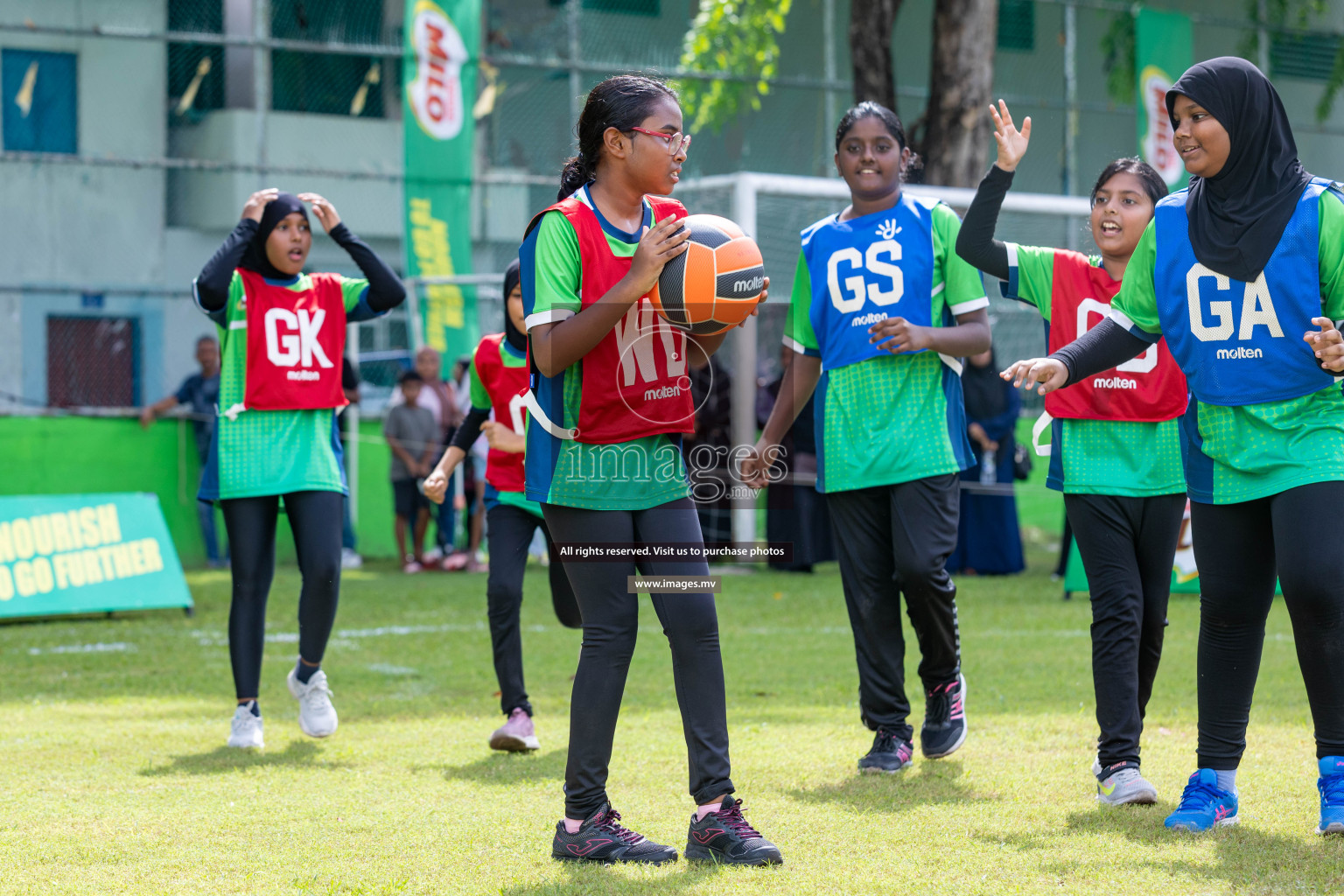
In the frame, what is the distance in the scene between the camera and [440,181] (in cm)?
1538

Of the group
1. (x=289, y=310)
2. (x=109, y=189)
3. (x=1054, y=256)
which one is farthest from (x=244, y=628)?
(x=109, y=189)

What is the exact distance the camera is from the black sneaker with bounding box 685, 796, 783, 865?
3.93 metres

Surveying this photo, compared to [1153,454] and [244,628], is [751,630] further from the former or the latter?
[1153,454]

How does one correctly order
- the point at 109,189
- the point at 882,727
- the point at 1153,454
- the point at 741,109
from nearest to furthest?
the point at 1153,454 < the point at 882,727 < the point at 109,189 < the point at 741,109

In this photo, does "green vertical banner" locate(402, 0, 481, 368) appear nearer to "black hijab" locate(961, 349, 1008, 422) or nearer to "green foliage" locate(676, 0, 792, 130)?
"green foliage" locate(676, 0, 792, 130)

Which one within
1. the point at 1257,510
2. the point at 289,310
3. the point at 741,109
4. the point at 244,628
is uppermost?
the point at 741,109

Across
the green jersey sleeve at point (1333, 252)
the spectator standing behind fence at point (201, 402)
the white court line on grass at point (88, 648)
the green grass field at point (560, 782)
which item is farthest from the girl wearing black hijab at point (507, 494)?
the spectator standing behind fence at point (201, 402)

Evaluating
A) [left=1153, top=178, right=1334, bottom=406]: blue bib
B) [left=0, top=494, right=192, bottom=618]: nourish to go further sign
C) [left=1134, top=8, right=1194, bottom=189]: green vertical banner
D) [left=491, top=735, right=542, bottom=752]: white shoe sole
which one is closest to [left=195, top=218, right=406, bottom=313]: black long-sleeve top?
[left=491, top=735, right=542, bottom=752]: white shoe sole

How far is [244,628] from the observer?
6.09 meters

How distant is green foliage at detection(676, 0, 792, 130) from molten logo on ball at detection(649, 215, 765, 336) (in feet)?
40.9

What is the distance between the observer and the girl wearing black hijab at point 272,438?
598 cm

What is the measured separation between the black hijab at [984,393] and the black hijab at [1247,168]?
8.73 meters

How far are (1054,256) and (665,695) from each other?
306 cm

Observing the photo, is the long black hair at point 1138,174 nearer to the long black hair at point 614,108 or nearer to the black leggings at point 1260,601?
the black leggings at point 1260,601
